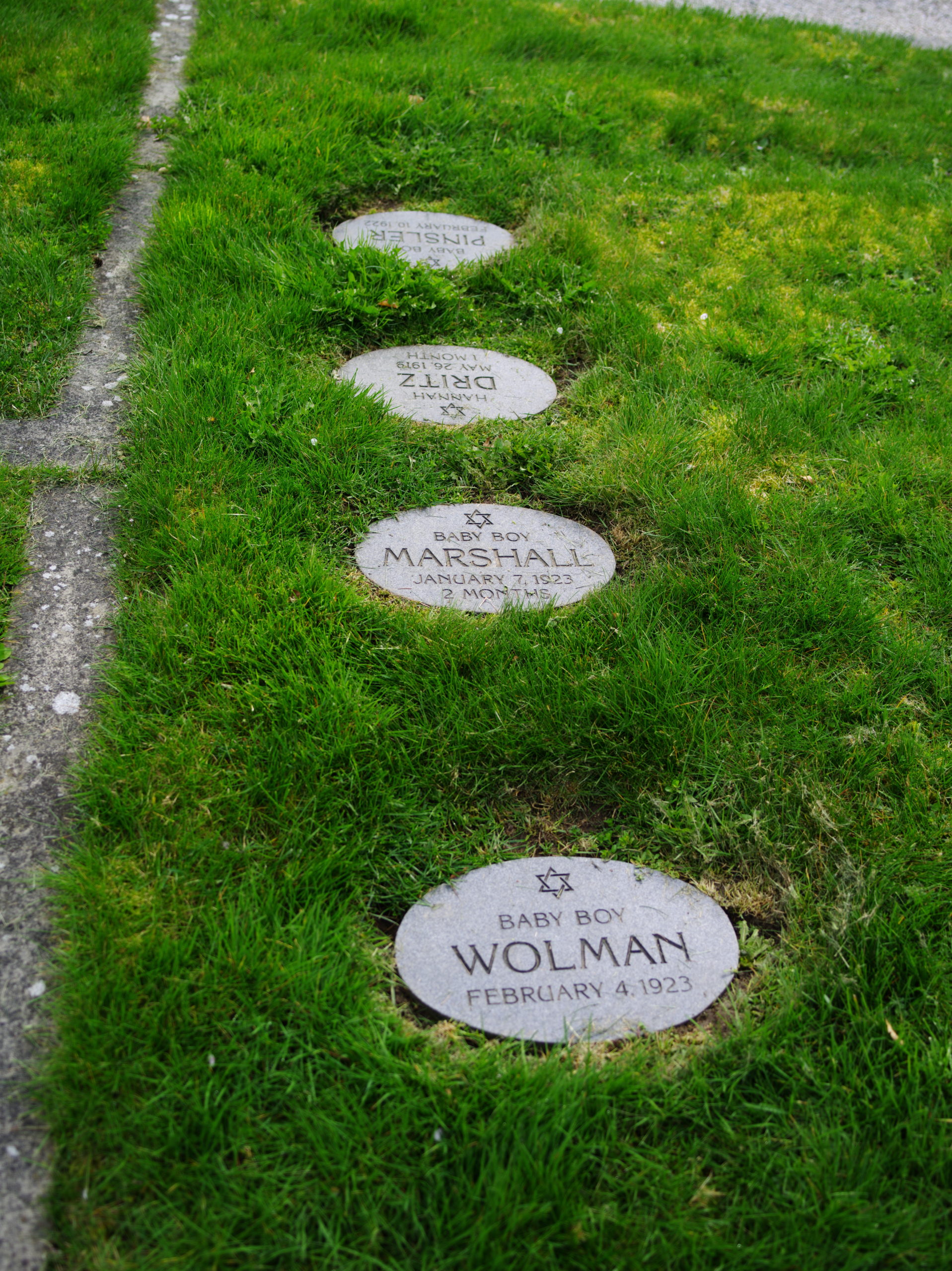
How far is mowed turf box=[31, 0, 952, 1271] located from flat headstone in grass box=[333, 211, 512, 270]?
0.52 ft

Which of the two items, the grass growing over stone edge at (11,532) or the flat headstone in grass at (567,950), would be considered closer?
the flat headstone in grass at (567,950)

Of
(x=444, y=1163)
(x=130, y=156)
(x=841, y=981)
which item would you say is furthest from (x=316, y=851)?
(x=130, y=156)

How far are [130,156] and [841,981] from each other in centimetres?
422

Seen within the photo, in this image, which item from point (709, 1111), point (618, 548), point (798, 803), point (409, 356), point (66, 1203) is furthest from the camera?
point (409, 356)

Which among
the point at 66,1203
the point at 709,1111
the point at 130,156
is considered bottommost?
the point at 66,1203

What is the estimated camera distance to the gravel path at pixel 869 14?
6984 mm

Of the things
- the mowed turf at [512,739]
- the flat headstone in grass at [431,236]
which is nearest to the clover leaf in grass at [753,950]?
the mowed turf at [512,739]

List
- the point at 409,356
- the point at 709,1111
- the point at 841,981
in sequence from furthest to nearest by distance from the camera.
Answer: the point at 409,356
the point at 841,981
the point at 709,1111

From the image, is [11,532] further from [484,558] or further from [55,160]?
[55,160]

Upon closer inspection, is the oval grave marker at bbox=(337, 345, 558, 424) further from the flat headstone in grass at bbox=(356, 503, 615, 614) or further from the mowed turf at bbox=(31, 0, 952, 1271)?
the flat headstone in grass at bbox=(356, 503, 615, 614)

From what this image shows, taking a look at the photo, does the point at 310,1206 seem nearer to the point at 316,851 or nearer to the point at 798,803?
the point at 316,851

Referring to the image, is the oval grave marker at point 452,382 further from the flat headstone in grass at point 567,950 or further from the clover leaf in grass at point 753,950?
the clover leaf in grass at point 753,950

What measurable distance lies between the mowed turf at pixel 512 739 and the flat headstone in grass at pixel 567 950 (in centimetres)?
5

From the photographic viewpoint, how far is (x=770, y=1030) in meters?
1.76
